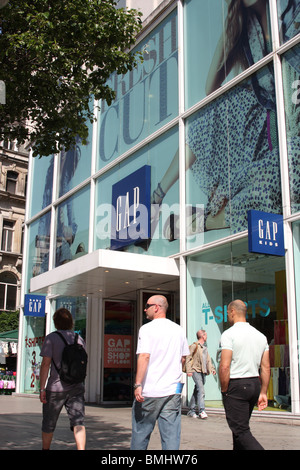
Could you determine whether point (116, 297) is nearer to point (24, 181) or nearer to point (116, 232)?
point (116, 232)

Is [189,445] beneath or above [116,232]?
beneath

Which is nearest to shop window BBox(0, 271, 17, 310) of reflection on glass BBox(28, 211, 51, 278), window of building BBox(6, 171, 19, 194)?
window of building BBox(6, 171, 19, 194)

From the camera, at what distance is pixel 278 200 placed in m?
11.2

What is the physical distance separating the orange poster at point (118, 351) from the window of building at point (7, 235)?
2805 cm

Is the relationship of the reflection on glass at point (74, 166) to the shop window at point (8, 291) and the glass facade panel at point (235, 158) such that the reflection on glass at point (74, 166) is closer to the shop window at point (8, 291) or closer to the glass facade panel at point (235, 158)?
the glass facade panel at point (235, 158)

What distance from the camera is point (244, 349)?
5.20 meters

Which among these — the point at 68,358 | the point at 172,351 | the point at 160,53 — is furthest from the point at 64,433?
the point at 160,53

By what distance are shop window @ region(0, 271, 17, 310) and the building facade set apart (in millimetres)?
23849

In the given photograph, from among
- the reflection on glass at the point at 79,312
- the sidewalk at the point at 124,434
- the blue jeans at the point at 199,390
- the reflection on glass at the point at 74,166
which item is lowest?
the sidewalk at the point at 124,434

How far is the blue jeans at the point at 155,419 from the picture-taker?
4777 millimetres

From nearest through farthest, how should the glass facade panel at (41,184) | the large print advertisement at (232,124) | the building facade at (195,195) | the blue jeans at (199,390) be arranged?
the building facade at (195,195), the blue jeans at (199,390), the large print advertisement at (232,124), the glass facade panel at (41,184)

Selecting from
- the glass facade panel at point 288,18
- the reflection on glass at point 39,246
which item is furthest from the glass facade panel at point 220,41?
the reflection on glass at point 39,246

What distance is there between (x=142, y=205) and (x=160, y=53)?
4.69m

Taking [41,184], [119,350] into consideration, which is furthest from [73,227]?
[119,350]
